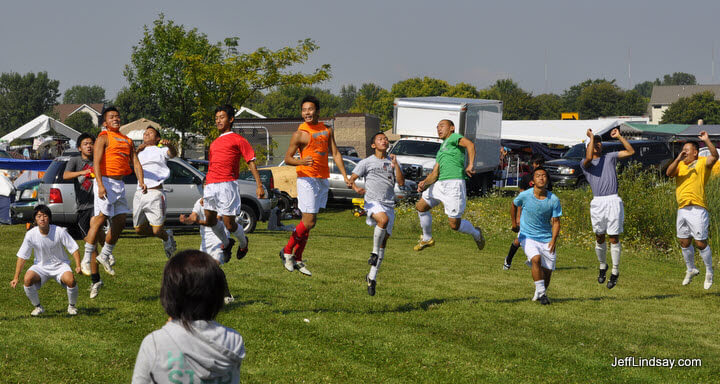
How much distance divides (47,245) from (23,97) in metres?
135

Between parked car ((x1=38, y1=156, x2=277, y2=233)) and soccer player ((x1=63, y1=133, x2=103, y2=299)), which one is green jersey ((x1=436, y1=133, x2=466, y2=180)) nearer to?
soccer player ((x1=63, y1=133, x2=103, y2=299))

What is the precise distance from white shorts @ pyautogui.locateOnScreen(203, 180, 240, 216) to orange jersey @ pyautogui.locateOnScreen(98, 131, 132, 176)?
1.31 m

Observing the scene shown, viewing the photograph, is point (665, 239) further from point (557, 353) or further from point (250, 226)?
point (557, 353)

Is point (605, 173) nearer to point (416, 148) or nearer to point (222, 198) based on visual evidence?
point (222, 198)

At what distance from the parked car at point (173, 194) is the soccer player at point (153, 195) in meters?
4.17

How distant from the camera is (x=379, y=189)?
10.6 meters

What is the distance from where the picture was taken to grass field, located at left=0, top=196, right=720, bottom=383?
7.77 meters

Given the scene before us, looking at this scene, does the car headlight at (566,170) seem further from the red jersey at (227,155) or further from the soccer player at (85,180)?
the red jersey at (227,155)

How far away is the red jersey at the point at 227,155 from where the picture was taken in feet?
32.6

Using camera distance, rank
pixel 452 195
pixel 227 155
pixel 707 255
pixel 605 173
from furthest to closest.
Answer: pixel 707 255 → pixel 605 173 → pixel 452 195 → pixel 227 155

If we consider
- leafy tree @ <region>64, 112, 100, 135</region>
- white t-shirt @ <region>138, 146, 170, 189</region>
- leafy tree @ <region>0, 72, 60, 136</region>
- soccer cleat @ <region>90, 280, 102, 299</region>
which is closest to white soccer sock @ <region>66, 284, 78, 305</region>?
soccer cleat @ <region>90, 280, 102, 299</region>

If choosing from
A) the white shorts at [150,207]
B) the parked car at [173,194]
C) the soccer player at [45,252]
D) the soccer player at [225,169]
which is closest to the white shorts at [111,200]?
the white shorts at [150,207]

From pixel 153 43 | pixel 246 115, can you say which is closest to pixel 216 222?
pixel 153 43

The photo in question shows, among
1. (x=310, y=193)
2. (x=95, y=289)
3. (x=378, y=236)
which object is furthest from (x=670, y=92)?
(x=95, y=289)
